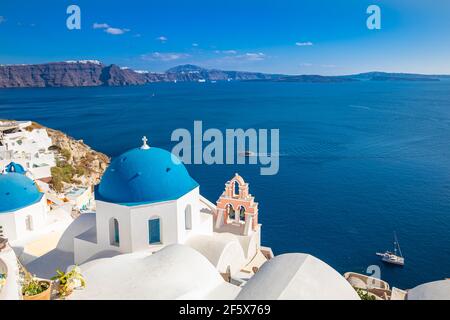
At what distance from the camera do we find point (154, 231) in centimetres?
1502

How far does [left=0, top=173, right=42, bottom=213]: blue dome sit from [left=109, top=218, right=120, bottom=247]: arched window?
242 inches

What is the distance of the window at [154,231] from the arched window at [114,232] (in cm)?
124

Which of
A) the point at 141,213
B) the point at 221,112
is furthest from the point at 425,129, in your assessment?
the point at 141,213

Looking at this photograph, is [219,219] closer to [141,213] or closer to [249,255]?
[249,255]

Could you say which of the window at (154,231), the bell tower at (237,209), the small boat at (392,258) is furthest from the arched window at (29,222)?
the small boat at (392,258)

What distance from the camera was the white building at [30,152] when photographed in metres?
36.3

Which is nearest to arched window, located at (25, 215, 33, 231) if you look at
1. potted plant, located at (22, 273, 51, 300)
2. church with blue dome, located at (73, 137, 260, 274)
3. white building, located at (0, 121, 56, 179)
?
church with blue dome, located at (73, 137, 260, 274)

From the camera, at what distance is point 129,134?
3100 inches

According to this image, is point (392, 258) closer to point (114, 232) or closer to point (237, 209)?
point (237, 209)

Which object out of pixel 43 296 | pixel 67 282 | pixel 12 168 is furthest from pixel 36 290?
pixel 12 168

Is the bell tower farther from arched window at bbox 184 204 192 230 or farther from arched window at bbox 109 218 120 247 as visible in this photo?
arched window at bbox 109 218 120 247

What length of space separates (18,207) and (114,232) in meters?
6.21

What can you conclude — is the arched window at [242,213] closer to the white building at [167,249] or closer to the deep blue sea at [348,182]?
the white building at [167,249]
